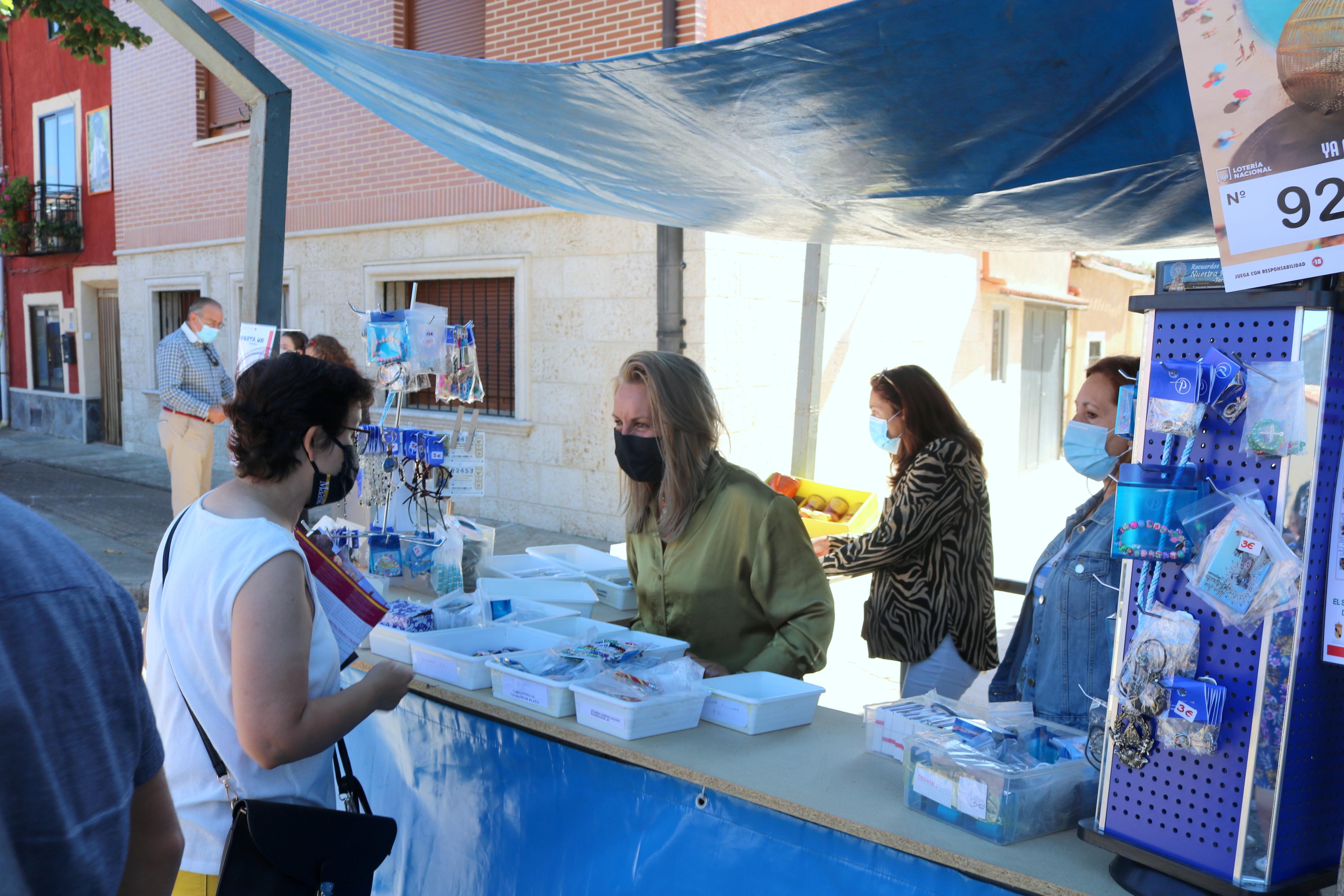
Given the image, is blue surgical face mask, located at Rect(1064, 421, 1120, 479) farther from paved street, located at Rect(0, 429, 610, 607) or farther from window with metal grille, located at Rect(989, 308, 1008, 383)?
window with metal grille, located at Rect(989, 308, 1008, 383)

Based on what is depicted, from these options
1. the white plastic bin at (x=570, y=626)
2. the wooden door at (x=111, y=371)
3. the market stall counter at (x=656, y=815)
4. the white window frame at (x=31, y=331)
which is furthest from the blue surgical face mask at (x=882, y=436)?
the white window frame at (x=31, y=331)

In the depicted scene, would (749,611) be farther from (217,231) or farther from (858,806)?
(217,231)

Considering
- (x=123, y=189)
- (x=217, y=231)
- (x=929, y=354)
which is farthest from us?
(x=123, y=189)

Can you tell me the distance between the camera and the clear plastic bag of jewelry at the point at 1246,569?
4.68 feet

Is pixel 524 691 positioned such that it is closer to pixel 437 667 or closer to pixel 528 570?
pixel 437 667

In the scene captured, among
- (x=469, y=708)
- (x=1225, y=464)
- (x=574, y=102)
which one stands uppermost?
(x=574, y=102)

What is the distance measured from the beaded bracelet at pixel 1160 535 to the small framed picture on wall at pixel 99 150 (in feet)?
57.9

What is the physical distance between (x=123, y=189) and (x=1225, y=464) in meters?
16.3

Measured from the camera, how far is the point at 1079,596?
269cm

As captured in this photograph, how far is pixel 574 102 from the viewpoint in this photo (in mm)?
3141

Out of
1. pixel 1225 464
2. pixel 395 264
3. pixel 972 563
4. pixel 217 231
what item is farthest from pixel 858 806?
pixel 217 231

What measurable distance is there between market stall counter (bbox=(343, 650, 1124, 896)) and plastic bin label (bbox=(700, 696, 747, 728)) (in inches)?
1.0

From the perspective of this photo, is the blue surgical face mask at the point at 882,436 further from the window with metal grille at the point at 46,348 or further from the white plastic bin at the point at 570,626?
the window with metal grille at the point at 46,348

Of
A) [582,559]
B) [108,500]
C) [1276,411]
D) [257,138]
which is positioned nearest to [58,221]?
[108,500]
